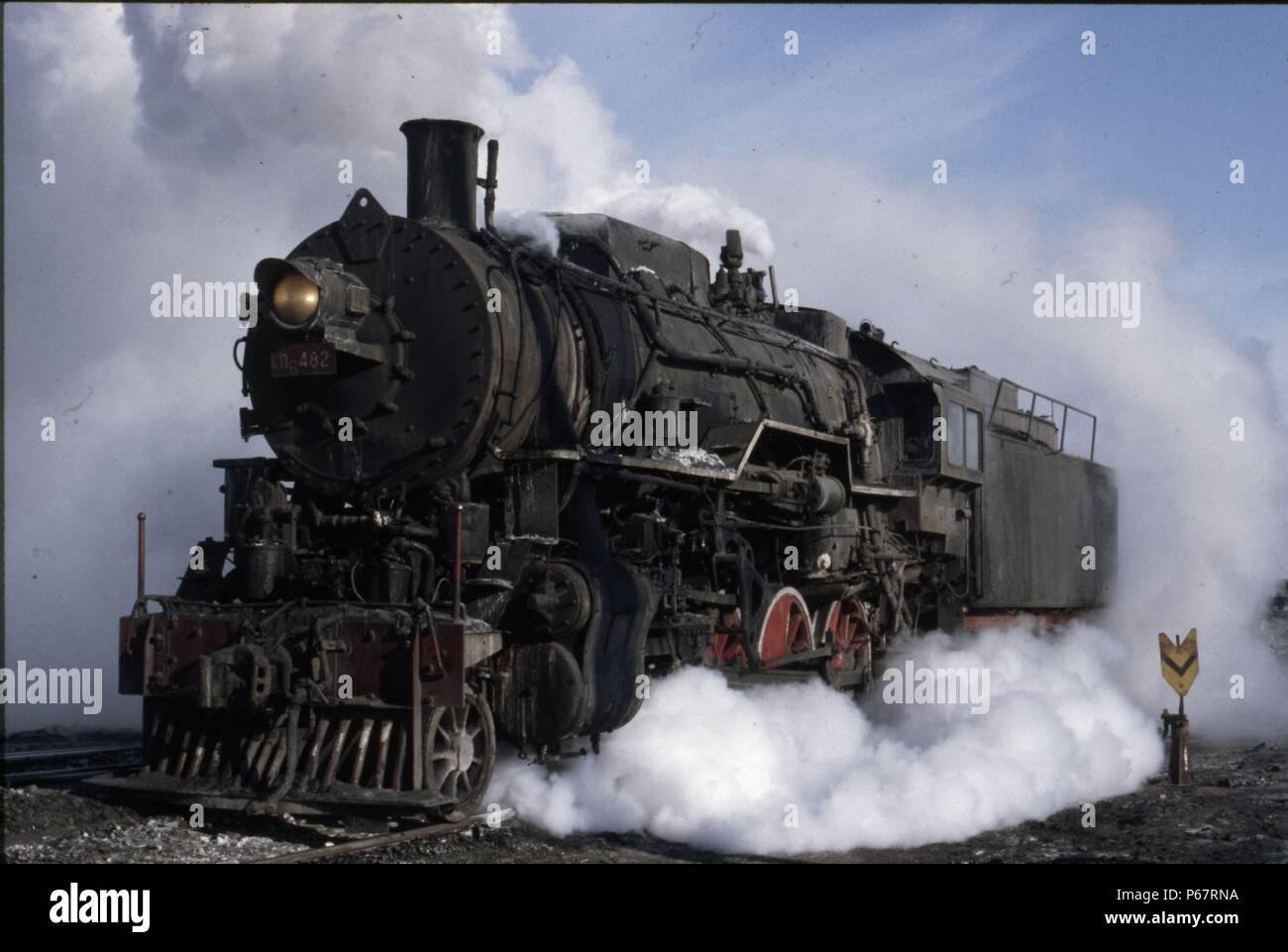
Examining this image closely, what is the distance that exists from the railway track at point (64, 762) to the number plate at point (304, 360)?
2.63 meters

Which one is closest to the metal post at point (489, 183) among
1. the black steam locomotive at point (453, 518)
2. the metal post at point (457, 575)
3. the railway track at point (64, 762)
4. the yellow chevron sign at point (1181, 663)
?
the black steam locomotive at point (453, 518)

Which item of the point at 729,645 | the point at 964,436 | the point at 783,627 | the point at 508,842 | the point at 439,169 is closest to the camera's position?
the point at 508,842

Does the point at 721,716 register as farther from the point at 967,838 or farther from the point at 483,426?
the point at 483,426

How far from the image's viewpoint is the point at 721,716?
7.79 metres

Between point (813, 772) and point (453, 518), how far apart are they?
257 centimetres

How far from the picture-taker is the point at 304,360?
713 centimetres

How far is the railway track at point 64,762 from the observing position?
8.06 meters

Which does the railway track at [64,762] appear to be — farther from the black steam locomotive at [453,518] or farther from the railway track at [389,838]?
the railway track at [389,838]
